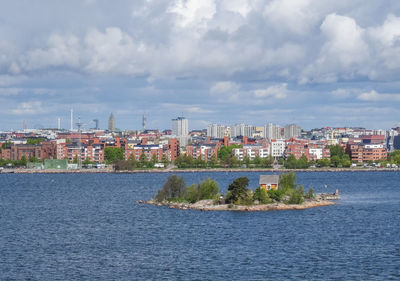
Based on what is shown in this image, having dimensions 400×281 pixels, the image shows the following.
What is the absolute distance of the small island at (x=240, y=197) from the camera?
3794cm

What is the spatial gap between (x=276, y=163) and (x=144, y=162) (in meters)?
18.4

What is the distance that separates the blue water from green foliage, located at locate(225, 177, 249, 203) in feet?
7.15

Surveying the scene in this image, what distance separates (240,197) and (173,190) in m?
5.40

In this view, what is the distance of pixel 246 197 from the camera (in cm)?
3844

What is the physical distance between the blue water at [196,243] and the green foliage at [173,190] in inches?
73.5

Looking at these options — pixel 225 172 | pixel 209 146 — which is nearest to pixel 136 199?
pixel 225 172

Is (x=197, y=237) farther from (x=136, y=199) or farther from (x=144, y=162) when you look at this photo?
(x=144, y=162)

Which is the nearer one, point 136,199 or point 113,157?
point 136,199

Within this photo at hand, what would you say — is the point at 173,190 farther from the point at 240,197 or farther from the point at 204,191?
the point at 240,197

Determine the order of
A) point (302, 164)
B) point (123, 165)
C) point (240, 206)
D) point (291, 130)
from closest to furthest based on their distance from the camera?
point (240, 206), point (123, 165), point (302, 164), point (291, 130)

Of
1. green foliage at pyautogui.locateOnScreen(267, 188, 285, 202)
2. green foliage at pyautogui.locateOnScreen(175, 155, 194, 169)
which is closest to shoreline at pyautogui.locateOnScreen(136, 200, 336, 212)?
green foliage at pyautogui.locateOnScreen(267, 188, 285, 202)

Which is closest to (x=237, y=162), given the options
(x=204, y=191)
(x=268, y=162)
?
(x=268, y=162)

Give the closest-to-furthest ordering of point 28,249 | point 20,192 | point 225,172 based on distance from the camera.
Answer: point 28,249
point 20,192
point 225,172

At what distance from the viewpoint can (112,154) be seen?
350ft
